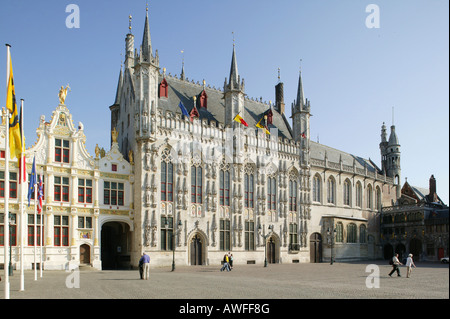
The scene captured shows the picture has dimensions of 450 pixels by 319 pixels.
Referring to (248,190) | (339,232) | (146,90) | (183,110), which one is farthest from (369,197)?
(146,90)

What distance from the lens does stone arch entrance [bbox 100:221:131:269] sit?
44.9 metres

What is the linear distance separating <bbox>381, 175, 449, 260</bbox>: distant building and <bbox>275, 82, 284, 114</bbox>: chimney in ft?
76.3

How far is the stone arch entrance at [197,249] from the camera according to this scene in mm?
46375

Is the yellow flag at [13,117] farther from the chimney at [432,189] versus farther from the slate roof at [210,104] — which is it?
the chimney at [432,189]

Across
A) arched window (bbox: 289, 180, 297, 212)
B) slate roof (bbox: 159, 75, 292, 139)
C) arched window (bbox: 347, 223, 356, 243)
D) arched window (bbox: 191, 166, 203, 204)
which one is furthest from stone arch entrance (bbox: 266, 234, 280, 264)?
arched window (bbox: 347, 223, 356, 243)

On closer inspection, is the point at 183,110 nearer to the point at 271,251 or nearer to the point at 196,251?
the point at 196,251

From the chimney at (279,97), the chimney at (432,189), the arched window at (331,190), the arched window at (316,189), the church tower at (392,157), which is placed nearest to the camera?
the arched window at (316,189)

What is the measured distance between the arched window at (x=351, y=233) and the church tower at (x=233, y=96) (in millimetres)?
23960

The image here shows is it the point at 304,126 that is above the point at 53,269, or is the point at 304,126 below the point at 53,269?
above

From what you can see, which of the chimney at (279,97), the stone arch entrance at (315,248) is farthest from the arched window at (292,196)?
the chimney at (279,97)

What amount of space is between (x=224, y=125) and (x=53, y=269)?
23.7 meters
